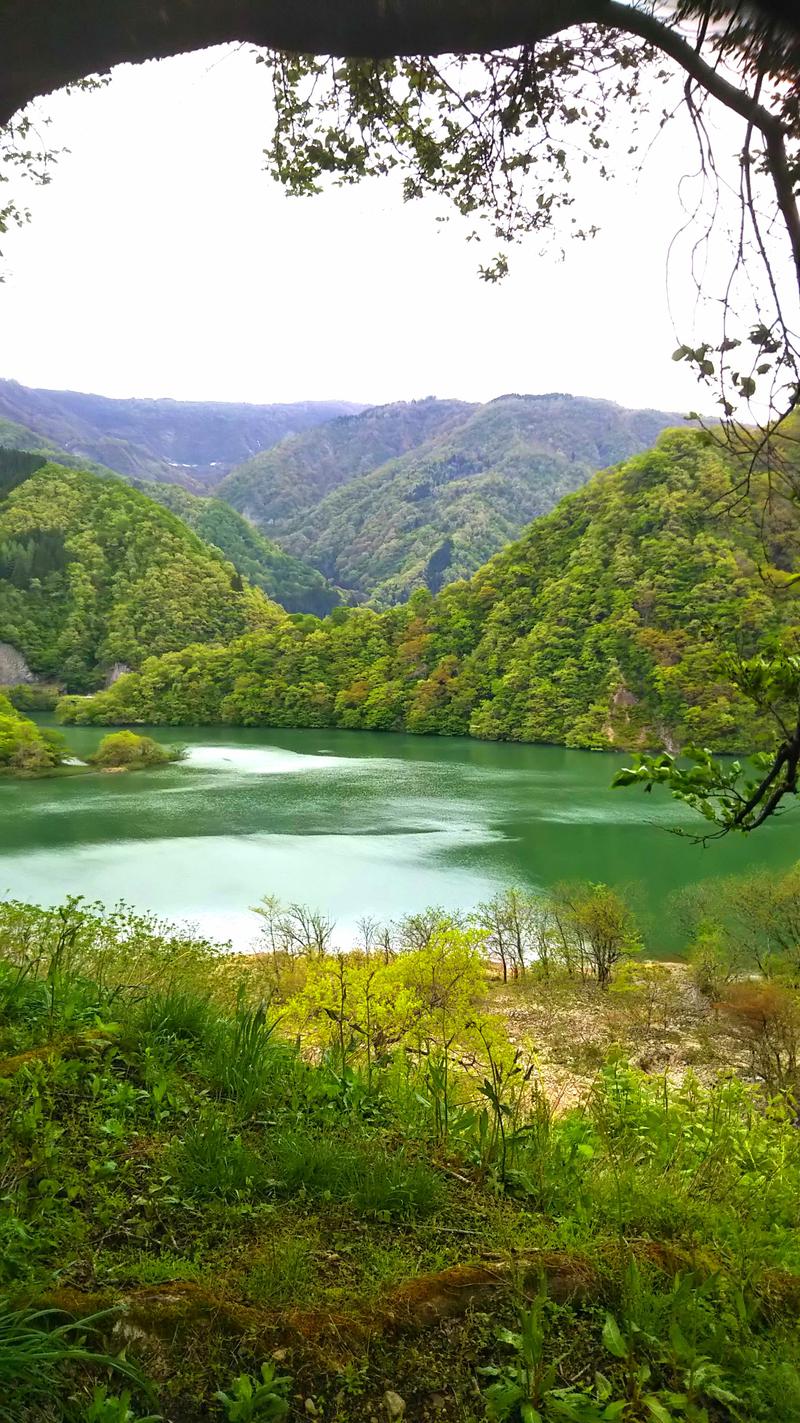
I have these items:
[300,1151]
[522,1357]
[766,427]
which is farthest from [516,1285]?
[766,427]

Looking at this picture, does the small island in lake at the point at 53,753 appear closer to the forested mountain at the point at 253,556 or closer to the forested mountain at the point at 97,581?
the forested mountain at the point at 97,581

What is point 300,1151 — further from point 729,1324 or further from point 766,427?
point 766,427

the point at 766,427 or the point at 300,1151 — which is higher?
the point at 766,427

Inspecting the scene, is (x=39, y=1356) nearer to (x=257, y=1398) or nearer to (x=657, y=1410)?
(x=257, y=1398)

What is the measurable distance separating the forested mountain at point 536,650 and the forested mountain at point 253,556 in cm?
4433

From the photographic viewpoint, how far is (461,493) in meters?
140

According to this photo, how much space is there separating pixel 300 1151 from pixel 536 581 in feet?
201

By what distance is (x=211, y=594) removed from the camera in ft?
251

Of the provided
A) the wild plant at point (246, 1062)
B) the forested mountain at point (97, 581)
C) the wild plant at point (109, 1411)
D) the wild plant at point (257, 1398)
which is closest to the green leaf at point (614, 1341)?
the wild plant at point (257, 1398)

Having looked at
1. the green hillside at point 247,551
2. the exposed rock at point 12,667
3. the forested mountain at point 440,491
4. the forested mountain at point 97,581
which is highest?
the forested mountain at point 440,491

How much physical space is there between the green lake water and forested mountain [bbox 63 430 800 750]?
1128cm

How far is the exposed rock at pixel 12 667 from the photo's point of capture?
213 ft

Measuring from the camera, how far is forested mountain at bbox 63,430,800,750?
46.9 m

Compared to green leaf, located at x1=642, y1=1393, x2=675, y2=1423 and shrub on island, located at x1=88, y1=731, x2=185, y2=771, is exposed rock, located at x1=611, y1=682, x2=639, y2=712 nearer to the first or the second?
shrub on island, located at x1=88, y1=731, x2=185, y2=771
